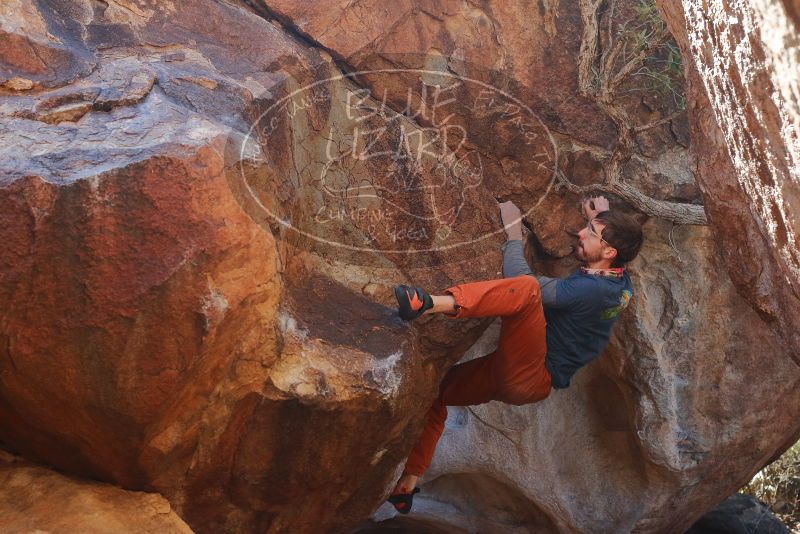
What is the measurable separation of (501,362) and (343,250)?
82 centimetres

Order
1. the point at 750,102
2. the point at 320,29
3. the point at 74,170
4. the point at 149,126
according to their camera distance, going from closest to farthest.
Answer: the point at 750,102, the point at 74,170, the point at 149,126, the point at 320,29

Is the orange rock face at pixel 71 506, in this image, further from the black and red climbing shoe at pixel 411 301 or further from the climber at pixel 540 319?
the climber at pixel 540 319

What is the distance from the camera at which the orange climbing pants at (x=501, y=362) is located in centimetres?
296

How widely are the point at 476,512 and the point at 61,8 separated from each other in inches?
139

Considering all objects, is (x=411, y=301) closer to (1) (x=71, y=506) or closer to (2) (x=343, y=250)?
(2) (x=343, y=250)

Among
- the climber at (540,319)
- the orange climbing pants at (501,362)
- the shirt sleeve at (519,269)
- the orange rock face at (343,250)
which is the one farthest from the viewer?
the shirt sleeve at (519,269)

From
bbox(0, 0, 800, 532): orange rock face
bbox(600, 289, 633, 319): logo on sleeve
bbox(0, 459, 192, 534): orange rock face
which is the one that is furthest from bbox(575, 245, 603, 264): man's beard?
bbox(0, 459, 192, 534): orange rock face

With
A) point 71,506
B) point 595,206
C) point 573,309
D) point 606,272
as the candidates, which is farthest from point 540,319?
point 71,506

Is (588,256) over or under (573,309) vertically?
over

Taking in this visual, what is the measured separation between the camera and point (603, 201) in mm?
3625

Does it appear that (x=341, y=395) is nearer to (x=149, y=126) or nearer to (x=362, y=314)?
(x=362, y=314)

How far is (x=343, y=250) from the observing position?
324 centimetres

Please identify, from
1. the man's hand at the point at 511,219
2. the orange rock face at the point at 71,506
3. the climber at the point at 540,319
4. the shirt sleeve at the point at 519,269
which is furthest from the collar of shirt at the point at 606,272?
the orange rock face at the point at 71,506

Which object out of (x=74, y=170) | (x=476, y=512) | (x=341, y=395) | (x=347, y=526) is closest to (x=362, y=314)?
(x=341, y=395)
